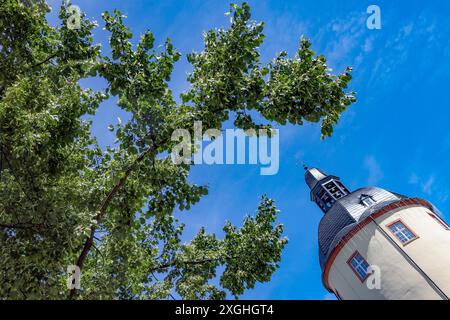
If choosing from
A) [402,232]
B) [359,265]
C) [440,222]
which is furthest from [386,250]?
[440,222]

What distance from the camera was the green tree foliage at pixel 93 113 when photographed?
855 cm

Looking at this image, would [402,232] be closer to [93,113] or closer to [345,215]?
[345,215]

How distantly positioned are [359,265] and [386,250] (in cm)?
249

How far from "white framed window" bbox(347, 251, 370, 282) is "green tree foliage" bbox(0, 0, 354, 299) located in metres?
21.8

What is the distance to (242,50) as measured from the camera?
10102mm

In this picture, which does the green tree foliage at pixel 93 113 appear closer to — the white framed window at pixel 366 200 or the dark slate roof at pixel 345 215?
the dark slate roof at pixel 345 215

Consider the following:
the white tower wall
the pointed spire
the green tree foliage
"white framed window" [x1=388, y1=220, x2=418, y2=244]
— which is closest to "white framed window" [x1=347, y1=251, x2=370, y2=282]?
the white tower wall

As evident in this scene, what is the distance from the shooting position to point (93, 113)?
1171 cm

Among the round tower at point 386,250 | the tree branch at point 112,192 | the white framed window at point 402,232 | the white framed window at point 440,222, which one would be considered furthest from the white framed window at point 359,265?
the tree branch at point 112,192

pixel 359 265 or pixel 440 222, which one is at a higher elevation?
pixel 440 222

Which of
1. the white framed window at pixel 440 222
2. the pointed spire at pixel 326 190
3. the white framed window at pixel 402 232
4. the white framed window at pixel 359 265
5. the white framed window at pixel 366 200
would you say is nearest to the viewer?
the white framed window at pixel 402 232

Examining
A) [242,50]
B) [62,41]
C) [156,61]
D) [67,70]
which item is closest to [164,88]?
[156,61]
